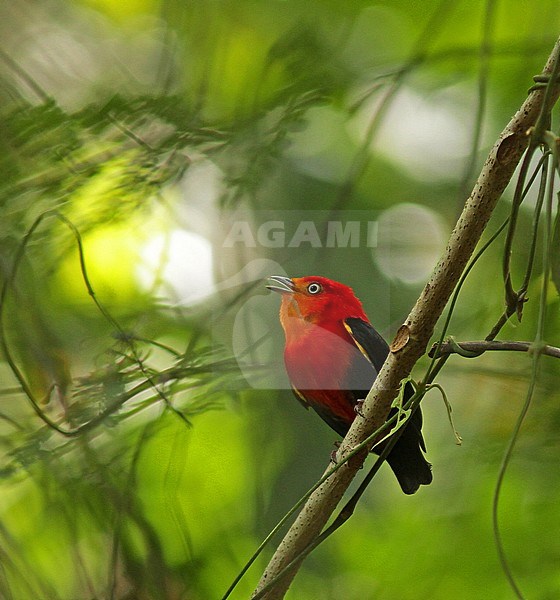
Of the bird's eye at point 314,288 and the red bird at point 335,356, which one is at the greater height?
the bird's eye at point 314,288

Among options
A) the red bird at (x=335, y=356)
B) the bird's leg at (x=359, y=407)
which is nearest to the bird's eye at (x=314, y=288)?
the red bird at (x=335, y=356)

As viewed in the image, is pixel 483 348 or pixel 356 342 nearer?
pixel 483 348

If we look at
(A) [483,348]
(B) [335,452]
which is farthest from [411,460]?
(A) [483,348]

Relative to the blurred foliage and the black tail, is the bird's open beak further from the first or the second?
the black tail

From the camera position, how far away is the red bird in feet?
2.57

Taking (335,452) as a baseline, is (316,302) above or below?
above

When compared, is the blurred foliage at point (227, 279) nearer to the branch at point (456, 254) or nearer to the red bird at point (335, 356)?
the red bird at point (335, 356)

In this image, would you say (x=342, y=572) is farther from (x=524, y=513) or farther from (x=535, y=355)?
(x=535, y=355)

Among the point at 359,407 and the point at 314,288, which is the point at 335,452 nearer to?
the point at 359,407

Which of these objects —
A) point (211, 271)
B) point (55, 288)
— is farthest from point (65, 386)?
point (211, 271)

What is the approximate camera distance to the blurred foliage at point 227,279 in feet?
2.69

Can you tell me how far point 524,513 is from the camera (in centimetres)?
83

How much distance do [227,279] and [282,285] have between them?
69mm

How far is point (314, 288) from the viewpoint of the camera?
809 mm
